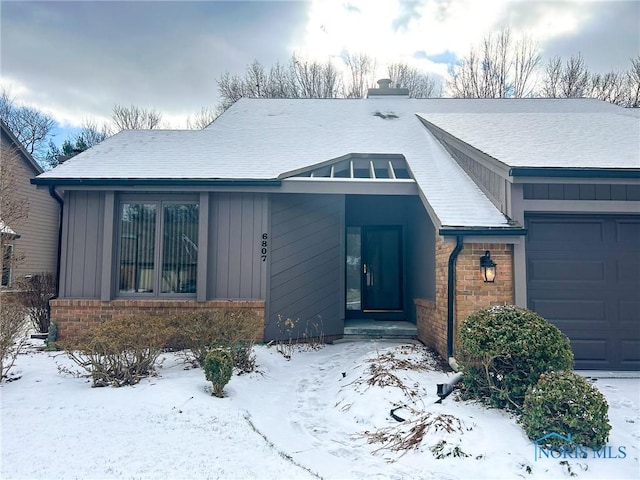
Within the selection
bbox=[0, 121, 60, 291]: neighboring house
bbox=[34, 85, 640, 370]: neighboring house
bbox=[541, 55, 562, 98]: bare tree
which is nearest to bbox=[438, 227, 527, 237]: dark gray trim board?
bbox=[34, 85, 640, 370]: neighboring house

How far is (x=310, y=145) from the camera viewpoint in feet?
28.6

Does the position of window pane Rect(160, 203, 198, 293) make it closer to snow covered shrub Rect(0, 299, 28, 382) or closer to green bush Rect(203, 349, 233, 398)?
snow covered shrub Rect(0, 299, 28, 382)

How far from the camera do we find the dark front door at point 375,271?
9430 millimetres

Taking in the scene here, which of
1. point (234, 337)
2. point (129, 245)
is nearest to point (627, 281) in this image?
point (234, 337)

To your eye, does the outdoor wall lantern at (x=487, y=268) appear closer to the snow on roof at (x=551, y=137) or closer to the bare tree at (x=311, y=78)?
the snow on roof at (x=551, y=137)

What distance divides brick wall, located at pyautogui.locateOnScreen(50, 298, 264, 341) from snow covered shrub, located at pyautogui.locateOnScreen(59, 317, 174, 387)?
77.0 inches

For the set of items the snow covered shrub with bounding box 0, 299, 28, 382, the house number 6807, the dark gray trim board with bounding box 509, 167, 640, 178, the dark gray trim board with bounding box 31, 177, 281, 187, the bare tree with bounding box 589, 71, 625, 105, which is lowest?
the snow covered shrub with bounding box 0, 299, 28, 382

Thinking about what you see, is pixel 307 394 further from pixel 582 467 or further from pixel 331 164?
pixel 331 164

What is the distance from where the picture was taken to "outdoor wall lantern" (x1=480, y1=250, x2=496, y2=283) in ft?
17.7

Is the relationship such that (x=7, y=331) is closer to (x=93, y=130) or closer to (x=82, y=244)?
(x=82, y=244)

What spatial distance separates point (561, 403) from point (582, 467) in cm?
46

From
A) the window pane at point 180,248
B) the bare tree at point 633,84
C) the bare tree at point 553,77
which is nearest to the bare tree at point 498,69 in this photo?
the bare tree at point 553,77

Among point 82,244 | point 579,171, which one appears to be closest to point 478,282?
point 579,171

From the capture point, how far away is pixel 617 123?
26.5 ft
